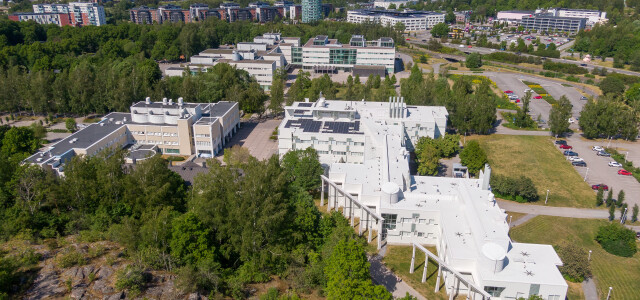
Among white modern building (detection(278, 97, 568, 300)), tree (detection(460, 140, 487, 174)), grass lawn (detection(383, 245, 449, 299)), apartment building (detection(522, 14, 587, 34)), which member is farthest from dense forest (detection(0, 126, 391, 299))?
apartment building (detection(522, 14, 587, 34))

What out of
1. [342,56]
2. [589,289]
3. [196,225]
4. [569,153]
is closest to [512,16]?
[342,56]

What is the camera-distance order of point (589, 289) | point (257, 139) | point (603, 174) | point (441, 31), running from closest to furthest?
point (589, 289), point (603, 174), point (257, 139), point (441, 31)

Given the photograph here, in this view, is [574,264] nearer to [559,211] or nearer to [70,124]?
[559,211]

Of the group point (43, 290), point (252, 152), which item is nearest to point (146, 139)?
point (252, 152)

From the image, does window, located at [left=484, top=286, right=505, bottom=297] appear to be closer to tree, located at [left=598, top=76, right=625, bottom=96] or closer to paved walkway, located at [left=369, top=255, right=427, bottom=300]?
paved walkway, located at [left=369, top=255, right=427, bottom=300]

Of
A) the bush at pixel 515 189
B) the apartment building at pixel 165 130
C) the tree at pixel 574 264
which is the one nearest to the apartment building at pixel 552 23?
the bush at pixel 515 189

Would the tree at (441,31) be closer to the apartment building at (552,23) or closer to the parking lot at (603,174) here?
the apartment building at (552,23)
